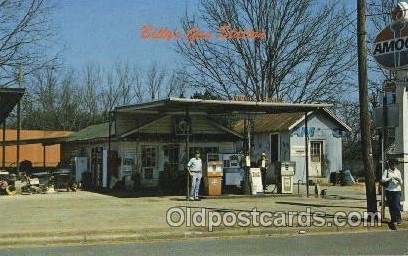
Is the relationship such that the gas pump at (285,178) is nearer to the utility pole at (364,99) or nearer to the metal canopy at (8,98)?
the utility pole at (364,99)

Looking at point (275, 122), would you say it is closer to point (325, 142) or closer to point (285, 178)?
point (325, 142)

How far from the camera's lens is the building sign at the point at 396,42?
736 inches

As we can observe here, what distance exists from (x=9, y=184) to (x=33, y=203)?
228 inches

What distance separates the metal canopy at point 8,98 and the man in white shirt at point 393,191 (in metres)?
14.3

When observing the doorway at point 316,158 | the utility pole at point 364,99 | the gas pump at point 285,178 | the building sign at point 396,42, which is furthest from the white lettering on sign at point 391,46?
the doorway at point 316,158

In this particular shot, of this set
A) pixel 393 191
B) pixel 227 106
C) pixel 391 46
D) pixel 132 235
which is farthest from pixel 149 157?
pixel 132 235

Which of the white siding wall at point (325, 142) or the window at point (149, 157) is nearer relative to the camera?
the window at point (149, 157)

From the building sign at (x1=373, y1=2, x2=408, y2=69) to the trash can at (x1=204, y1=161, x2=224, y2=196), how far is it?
8.02m

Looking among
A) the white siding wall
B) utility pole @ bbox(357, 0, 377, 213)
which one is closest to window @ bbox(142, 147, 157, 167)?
the white siding wall

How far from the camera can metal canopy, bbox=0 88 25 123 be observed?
24.7 meters

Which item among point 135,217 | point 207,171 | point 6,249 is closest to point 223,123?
point 207,171

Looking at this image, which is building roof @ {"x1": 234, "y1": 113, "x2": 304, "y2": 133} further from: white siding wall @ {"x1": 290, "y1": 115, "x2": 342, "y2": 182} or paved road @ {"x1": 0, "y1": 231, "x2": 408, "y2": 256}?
paved road @ {"x1": 0, "y1": 231, "x2": 408, "y2": 256}

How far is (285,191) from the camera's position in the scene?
87.9ft

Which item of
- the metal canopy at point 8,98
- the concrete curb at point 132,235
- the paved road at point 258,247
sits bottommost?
the paved road at point 258,247
